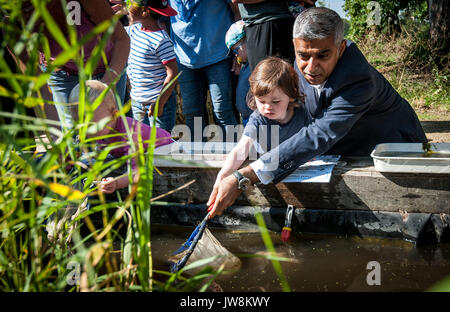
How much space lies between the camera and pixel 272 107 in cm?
257

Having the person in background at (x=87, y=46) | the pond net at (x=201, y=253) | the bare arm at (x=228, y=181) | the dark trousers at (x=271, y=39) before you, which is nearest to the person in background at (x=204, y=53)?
the dark trousers at (x=271, y=39)

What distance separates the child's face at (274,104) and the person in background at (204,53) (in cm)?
110

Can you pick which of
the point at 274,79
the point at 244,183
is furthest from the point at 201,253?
the point at 274,79

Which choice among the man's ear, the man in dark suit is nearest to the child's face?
the man in dark suit

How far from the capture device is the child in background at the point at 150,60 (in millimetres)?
3643

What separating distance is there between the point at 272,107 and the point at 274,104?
2cm

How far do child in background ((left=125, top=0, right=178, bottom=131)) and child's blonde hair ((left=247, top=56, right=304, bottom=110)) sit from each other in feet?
4.07

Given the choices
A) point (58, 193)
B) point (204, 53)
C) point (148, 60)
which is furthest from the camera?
point (148, 60)

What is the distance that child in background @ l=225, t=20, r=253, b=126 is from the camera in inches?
134

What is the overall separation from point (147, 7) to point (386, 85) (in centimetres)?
214

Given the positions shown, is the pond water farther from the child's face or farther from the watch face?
the child's face

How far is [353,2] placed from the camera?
14.0 m

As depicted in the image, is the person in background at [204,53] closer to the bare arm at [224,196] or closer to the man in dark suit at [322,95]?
the man in dark suit at [322,95]

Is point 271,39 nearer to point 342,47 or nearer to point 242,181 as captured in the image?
point 342,47
